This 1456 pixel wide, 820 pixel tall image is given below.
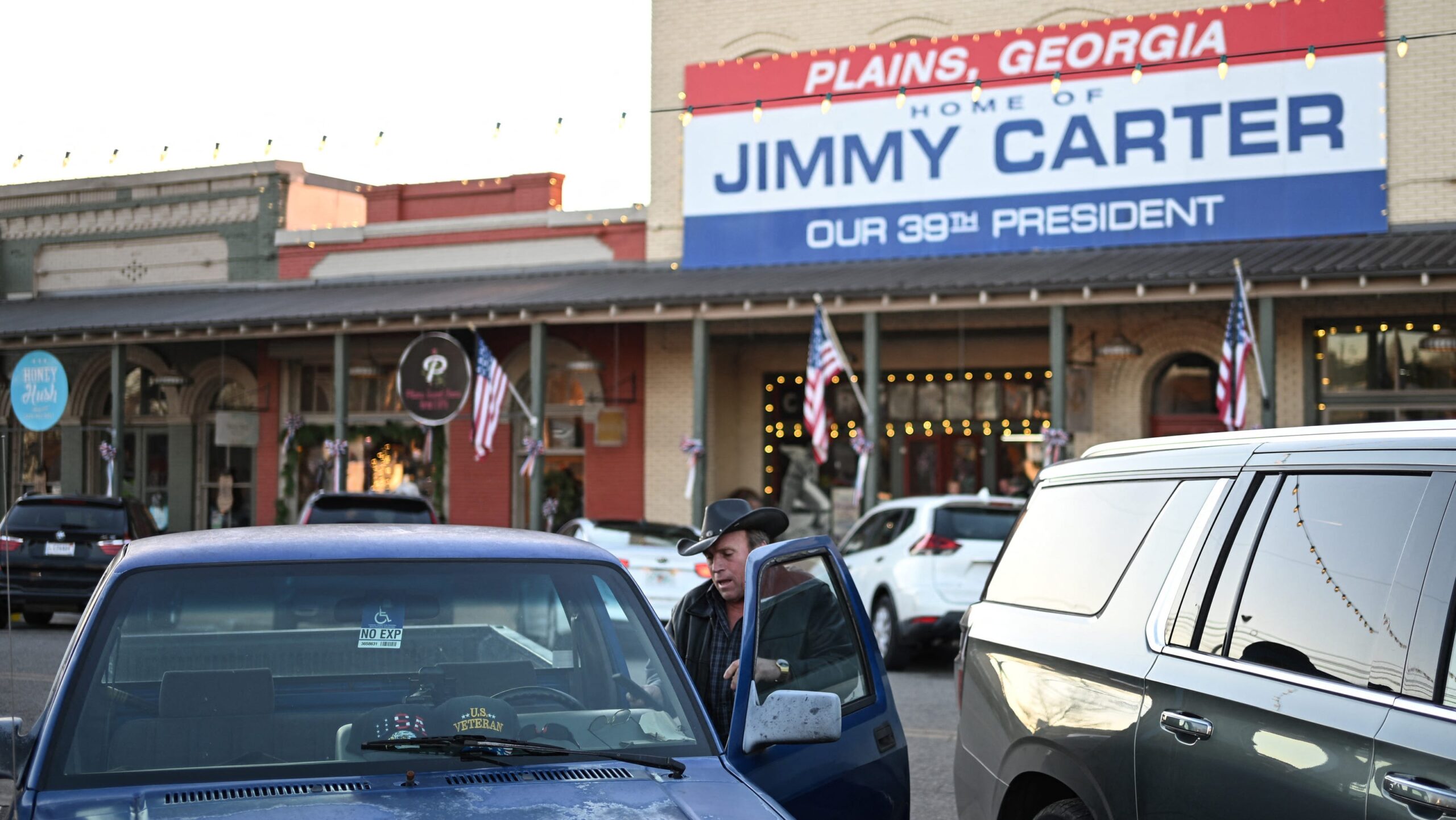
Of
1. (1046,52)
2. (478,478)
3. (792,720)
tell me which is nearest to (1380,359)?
(1046,52)

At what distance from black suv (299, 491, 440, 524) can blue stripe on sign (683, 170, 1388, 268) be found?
10350mm

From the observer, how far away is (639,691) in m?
4.09

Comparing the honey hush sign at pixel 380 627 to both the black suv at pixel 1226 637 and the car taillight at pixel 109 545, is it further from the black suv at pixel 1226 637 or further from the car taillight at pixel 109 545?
the car taillight at pixel 109 545

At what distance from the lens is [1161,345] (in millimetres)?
21734

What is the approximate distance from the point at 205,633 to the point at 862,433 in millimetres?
18856

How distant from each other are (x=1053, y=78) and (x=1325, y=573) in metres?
19.5

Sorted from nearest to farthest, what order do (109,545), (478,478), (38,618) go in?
1. (109,545)
2. (38,618)
3. (478,478)

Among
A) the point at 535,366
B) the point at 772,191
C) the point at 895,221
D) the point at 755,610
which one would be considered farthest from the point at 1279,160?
the point at 755,610

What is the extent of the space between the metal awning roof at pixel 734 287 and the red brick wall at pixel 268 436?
1444 mm

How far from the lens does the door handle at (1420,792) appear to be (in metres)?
3.12

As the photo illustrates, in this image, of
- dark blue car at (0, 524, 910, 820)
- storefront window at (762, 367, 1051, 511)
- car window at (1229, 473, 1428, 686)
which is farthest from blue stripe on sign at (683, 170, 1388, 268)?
dark blue car at (0, 524, 910, 820)

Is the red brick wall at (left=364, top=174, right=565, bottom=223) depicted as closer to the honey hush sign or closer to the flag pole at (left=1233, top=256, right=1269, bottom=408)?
the flag pole at (left=1233, top=256, right=1269, bottom=408)

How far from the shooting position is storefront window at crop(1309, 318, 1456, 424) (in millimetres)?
20016

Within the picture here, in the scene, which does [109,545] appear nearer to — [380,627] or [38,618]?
[38,618]
